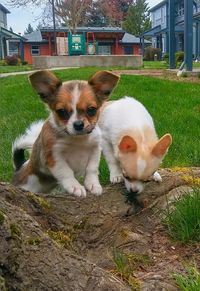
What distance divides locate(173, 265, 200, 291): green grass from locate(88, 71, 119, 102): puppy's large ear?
144 cm

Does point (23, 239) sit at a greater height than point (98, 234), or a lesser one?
greater

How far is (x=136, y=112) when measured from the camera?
3.86 metres

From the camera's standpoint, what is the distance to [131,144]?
10.3ft

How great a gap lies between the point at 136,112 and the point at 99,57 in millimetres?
23086

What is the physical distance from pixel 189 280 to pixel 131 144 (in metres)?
1.17

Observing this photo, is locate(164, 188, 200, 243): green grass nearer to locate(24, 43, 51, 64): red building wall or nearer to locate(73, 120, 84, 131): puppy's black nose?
locate(73, 120, 84, 131): puppy's black nose

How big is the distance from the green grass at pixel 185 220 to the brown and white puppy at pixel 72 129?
0.58 meters

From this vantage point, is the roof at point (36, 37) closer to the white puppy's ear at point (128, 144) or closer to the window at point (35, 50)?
the window at point (35, 50)

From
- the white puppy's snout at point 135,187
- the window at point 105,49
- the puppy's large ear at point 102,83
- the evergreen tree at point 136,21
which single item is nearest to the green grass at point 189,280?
the white puppy's snout at point 135,187

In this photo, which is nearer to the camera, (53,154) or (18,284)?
(18,284)

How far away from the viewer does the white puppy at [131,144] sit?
3.13 metres

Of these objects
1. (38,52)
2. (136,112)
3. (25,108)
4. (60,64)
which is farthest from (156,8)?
(136,112)

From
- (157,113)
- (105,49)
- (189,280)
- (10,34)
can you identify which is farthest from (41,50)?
(189,280)

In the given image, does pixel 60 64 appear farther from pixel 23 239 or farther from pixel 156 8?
pixel 156 8
